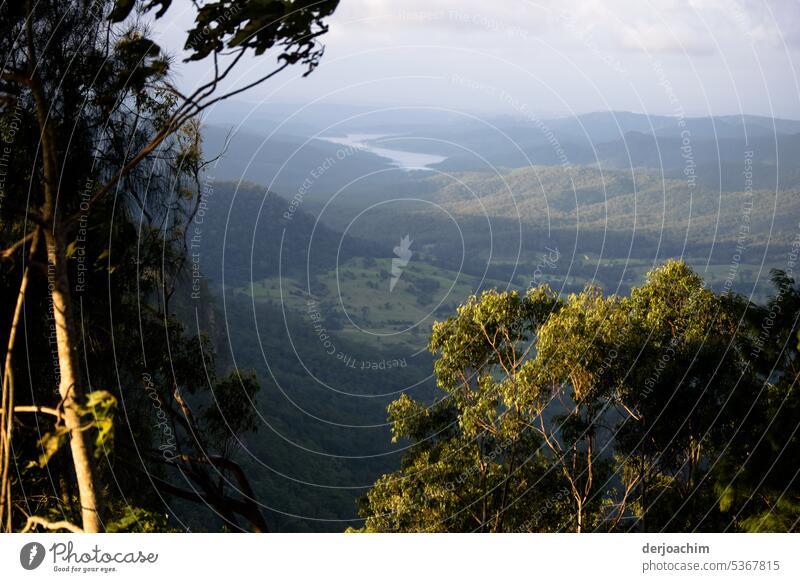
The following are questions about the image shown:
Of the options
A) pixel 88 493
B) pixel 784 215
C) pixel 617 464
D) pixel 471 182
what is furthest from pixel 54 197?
pixel 784 215

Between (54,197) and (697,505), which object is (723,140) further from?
(54,197)

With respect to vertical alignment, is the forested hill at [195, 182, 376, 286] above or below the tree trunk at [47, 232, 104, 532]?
above

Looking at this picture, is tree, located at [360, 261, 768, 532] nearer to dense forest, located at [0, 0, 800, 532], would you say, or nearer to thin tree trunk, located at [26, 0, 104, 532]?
dense forest, located at [0, 0, 800, 532]

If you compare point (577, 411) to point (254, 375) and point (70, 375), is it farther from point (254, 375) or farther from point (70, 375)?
point (70, 375)

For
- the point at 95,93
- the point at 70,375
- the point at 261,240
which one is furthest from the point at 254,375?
the point at 261,240

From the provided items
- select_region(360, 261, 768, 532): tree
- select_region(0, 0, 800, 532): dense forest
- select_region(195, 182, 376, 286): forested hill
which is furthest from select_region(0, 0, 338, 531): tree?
select_region(195, 182, 376, 286): forested hill
